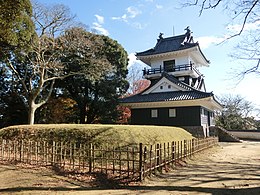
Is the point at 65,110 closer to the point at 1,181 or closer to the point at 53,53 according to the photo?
the point at 53,53

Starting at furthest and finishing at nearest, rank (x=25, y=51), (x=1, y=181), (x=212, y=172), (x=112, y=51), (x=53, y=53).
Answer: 1. (x=112, y=51)
2. (x=53, y=53)
3. (x=25, y=51)
4. (x=212, y=172)
5. (x=1, y=181)

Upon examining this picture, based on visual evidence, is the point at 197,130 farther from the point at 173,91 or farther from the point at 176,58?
the point at 176,58

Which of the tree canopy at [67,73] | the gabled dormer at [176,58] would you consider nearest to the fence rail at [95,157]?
the tree canopy at [67,73]

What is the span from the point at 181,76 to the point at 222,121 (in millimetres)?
17659

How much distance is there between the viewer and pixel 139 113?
1000 inches

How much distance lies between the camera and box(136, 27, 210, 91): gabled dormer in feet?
86.2

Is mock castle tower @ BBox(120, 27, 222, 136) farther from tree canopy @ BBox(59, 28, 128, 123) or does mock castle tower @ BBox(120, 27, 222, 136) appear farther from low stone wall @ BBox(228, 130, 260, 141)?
low stone wall @ BBox(228, 130, 260, 141)

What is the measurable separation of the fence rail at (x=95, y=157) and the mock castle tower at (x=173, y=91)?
11.6 meters

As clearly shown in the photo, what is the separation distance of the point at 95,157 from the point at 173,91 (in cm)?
1783

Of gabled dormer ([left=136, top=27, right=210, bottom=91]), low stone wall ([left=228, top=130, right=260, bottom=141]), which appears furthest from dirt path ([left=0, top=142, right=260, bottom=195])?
low stone wall ([left=228, top=130, right=260, bottom=141])

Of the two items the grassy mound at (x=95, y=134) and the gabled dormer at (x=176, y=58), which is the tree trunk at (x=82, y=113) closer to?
the gabled dormer at (x=176, y=58)

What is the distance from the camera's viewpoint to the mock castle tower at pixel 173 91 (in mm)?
22953

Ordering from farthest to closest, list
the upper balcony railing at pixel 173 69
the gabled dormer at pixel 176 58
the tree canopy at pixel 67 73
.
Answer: the gabled dormer at pixel 176 58
the upper balcony railing at pixel 173 69
the tree canopy at pixel 67 73

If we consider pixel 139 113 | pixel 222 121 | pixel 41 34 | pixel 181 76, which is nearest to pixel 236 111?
pixel 222 121
